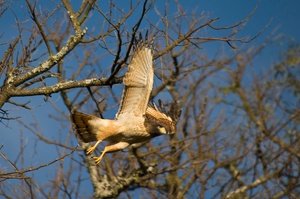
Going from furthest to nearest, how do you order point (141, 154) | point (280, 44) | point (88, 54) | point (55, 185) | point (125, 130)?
point (280, 44)
point (88, 54)
point (141, 154)
point (55, 185)
point (125, 130)

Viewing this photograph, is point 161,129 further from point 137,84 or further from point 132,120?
point 137,84

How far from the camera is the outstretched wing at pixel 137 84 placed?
18.6ft

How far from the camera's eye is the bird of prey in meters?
5.47

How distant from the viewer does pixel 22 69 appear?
5773 mm

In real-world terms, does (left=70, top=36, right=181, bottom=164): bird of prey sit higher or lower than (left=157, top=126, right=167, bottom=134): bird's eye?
higher

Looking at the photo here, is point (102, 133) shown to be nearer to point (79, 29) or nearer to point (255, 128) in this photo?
point (79, 29)

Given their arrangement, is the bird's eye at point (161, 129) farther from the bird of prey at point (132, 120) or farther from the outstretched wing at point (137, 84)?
the outstretched wing at point (137, 84)

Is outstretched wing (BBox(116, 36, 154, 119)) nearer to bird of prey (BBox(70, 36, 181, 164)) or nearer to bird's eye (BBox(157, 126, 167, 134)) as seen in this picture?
bird of prey (BBox(70, 36, 181, 164))

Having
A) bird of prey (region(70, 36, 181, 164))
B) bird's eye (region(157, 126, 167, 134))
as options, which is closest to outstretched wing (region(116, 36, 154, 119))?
bird of prey (region(70, 36, 181, 164))

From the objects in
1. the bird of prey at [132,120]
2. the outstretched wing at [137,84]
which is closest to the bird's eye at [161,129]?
the bird of prey at [132,120]

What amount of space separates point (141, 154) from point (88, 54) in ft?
9.27

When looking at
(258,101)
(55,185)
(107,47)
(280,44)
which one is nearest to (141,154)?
(55,185)

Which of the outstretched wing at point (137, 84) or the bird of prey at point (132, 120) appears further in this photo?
the outstretched wing at point (137, 84)

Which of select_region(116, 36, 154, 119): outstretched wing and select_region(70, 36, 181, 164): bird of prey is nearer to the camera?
select_region(70, 36, 181, 164): bird of prey
